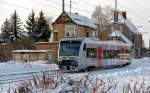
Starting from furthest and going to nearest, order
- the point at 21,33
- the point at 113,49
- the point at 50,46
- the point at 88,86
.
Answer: the point at 21,33 → the point at 50,46 → the point at 113,49 → the point at 88,86

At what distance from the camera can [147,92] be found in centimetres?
1027

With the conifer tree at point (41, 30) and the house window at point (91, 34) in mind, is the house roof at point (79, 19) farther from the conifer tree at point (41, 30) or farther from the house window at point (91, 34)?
the conifer tree at point (41, 30)

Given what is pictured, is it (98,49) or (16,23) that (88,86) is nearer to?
(98,49)

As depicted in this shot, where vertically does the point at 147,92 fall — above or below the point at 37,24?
below

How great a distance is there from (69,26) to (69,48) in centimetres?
4399

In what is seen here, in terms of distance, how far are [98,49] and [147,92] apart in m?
27.9

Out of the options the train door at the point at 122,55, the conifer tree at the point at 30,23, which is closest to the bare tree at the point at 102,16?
the conifer tree at the point at 30,23

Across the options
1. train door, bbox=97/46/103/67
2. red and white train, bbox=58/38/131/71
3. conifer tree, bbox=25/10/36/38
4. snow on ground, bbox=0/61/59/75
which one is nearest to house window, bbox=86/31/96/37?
conifer tree, bbox=25/10/36/38

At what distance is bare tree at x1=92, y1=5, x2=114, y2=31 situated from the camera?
107125 mm

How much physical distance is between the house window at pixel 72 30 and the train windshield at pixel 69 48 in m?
43.1

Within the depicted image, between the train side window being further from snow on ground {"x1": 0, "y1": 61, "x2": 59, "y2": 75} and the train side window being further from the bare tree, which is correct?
the bare tree

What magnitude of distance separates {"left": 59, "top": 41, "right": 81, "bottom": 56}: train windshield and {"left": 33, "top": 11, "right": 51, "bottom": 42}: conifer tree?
51.6 meters

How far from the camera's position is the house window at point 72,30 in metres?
78.8

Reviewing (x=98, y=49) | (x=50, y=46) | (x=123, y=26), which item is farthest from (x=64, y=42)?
(x=123, y=26)
